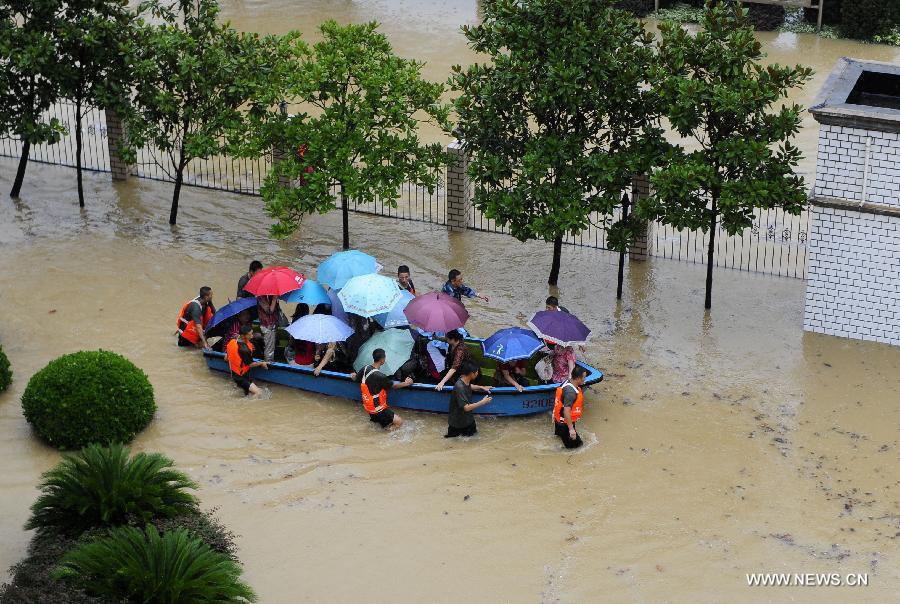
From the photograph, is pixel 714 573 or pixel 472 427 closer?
pixel 714 573

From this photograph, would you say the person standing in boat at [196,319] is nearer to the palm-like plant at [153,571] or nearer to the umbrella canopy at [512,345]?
the umbrella canopy at [512,345]

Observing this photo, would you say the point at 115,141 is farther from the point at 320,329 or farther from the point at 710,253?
the point at 710,253

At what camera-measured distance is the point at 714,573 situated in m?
15.6

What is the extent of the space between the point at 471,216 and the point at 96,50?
7761 millimetres

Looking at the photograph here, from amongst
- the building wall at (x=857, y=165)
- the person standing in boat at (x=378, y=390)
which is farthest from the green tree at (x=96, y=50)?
the building wall at (x=857, y=165)

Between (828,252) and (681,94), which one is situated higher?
(681,94)

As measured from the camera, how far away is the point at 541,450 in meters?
18.1

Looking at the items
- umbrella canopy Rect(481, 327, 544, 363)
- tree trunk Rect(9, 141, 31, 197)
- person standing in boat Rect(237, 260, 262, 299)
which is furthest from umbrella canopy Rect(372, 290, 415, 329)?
tree trunk Rect(9, 141, 31, 197)

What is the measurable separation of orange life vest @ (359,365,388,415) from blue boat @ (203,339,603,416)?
0.48 m

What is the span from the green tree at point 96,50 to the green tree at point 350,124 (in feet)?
13.0

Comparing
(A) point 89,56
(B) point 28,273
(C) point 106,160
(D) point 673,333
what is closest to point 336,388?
(D) point 673,333

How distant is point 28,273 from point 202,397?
19.7 ft

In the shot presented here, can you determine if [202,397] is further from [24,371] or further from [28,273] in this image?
[28,273]

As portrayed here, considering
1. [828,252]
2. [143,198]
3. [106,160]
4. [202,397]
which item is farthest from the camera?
[106,160]
